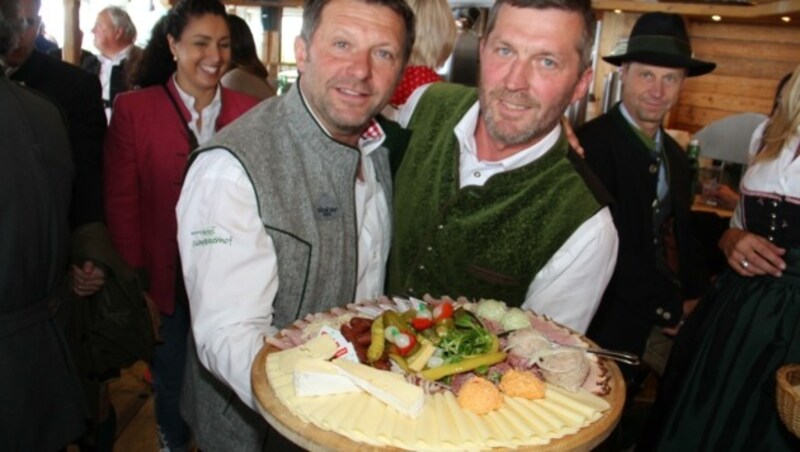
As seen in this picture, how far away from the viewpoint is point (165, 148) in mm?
2438

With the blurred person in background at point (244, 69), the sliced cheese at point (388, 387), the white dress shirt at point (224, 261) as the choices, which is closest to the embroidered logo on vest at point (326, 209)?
the white dress shirt at point (224, 261)

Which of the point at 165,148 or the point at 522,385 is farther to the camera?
the point at 165,148

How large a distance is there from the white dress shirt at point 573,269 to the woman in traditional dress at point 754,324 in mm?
846

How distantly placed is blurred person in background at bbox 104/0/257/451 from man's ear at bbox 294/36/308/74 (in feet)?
3.08

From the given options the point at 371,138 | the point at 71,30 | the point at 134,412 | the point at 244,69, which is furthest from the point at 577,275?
the point at 71,30

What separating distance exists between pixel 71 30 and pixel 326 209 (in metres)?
4.06

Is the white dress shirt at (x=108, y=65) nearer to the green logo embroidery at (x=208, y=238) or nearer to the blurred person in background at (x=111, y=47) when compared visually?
the blurred person in background at (x=111, y=47)

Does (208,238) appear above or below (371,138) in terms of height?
below

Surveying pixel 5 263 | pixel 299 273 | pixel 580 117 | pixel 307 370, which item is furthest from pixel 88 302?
pixel 580 117

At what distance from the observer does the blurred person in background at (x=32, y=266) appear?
1565 mm

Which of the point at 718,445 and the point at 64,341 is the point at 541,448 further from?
the point at 718,445

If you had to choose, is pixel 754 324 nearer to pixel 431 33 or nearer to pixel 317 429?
pixel 431 33

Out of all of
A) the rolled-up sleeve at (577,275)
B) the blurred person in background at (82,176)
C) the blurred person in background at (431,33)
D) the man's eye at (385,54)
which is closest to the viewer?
the man's eye at (385,54)

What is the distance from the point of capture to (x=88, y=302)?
2152 mm
